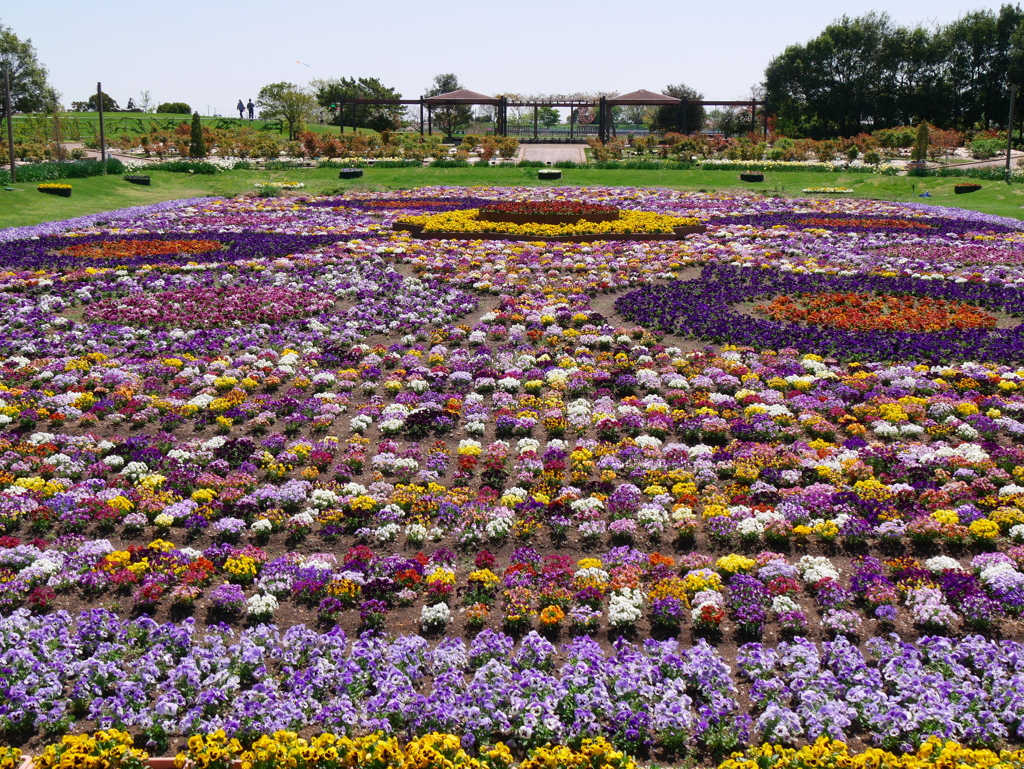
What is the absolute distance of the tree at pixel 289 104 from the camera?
235ft

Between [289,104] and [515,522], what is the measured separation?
234ft

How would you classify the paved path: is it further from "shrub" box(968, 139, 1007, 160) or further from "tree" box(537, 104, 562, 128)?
"tree" box(537, 104, 562, 128)

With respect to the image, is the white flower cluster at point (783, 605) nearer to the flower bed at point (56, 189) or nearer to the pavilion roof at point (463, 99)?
the flower bed at point (56, 189)

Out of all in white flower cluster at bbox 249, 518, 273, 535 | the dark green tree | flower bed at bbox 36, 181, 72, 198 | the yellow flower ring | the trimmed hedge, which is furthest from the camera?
the dark green tree

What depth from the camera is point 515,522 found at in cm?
830

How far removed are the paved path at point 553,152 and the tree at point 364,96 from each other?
22.9 meters

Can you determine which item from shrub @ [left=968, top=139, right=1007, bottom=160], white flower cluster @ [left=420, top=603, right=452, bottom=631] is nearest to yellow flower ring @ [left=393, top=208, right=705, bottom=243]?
white flower cluster @ [left=420, top=603, right=452, bottom=631]

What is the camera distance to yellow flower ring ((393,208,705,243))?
24781 millimetres

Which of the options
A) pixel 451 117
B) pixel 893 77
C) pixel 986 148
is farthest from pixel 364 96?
pixel 986 148

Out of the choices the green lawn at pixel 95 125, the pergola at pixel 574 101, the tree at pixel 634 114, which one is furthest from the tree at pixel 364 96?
the tree at pixel 634 114

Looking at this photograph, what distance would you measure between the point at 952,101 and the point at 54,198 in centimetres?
7249

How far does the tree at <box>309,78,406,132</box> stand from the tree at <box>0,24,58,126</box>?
93.6 feet

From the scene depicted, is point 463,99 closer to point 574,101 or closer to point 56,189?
point 574,101

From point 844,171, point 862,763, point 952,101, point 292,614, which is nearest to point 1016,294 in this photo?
point 862,763
